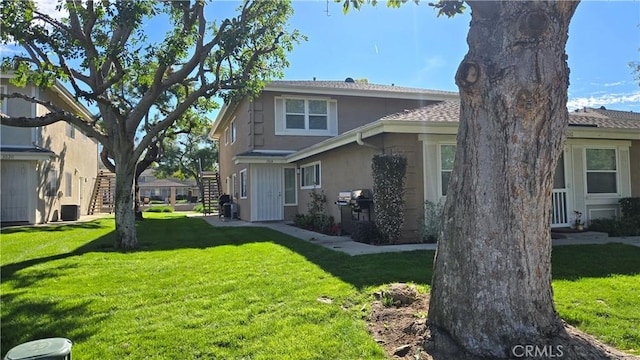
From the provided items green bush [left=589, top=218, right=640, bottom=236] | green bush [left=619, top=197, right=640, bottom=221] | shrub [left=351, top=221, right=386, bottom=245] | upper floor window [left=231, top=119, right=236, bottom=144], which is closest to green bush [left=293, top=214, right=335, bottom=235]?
shrub [left=351, top=221, right=386, bottom=245]

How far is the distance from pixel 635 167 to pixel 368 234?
772 cm

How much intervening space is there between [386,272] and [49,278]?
5170mm

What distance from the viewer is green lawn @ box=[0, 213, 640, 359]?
3.65 metres

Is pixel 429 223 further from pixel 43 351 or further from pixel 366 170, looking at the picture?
pixel 43 351

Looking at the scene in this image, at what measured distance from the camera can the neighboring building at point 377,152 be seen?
9.46 metres

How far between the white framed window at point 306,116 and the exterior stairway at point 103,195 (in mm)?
15248

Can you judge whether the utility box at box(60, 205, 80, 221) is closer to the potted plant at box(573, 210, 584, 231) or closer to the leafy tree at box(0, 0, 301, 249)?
the leafy tree at box(0, 0, 301, 249)

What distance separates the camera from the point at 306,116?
672 inches

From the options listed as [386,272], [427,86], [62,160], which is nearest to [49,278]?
[386,272]

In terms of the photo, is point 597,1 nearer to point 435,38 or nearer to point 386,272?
point 435,38

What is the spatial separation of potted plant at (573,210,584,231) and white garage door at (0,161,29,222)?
1910 cm

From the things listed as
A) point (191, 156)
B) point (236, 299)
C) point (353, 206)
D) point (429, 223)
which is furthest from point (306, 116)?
point (191, 156)

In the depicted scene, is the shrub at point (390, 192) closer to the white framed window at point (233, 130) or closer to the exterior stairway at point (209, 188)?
the white framed window at point (233, 130)

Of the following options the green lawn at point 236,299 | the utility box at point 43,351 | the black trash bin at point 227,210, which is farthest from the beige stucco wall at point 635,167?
the black trash bin at point 227,210
